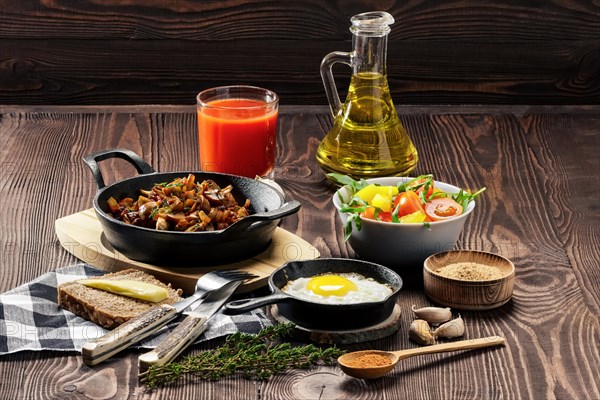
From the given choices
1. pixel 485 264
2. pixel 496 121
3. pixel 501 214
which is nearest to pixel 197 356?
pixel 485 264

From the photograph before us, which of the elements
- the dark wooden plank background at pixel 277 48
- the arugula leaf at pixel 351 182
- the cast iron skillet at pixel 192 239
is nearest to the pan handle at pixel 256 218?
the cast iron skillet at pixel 192 239

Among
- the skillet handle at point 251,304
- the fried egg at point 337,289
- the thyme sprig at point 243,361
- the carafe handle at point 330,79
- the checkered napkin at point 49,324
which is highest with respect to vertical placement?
the carafe handle at point 330,79

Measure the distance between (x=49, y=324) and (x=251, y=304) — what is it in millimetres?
336

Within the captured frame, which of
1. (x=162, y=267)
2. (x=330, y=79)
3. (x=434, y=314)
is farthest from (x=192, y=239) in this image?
(x=330, y=79)

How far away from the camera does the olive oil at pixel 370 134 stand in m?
2.26

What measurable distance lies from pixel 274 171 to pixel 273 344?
3.00 ft

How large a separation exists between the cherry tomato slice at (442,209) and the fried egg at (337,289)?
0.23 metres

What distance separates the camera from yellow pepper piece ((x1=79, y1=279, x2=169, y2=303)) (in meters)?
1.71

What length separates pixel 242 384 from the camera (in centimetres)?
151

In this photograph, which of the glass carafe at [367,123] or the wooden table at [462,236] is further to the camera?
the glass carafe at [367,123]

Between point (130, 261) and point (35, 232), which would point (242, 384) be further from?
point (35, 232)

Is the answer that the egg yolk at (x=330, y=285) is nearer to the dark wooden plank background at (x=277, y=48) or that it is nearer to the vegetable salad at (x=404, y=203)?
the vegetable salad at (x=404, y=203)

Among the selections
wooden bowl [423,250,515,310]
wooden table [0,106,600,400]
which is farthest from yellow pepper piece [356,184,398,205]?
Result: wooden bowl [423,250,515,310]

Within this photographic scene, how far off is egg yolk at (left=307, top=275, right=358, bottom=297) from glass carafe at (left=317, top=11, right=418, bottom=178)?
A: 1.90ft
